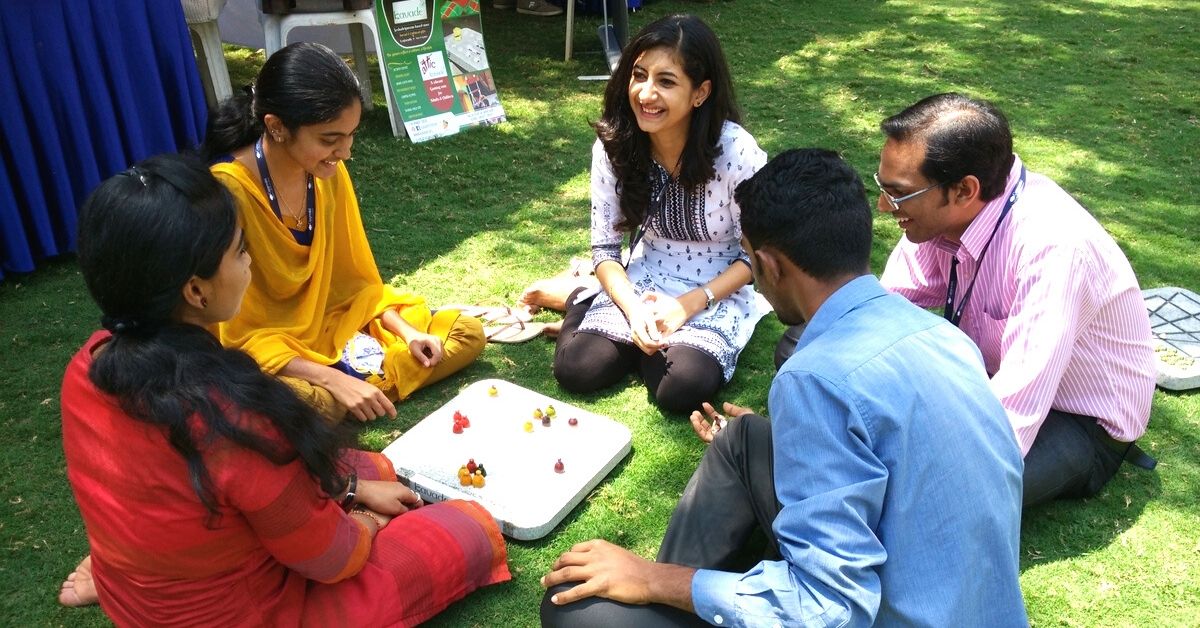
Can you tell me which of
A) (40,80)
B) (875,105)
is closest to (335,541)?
(40,80)

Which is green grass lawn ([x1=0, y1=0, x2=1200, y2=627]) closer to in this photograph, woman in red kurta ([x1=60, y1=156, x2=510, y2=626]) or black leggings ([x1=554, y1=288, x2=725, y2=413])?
black leggings ([x1=554, y1=288, x2=725, y2=413])

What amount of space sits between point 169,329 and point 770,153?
4.50 m

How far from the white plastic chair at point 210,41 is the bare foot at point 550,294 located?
2.40 metres

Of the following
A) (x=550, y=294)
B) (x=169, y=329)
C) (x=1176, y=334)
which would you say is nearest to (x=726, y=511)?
(x=169, y=329)

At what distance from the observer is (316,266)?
3.37 m

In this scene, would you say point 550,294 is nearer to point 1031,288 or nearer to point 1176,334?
point 1031,288

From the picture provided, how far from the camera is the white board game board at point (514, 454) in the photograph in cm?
297

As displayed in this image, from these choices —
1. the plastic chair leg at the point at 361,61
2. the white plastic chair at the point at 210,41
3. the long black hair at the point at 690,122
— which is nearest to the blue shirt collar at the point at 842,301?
the long black hair at the point at 690,122

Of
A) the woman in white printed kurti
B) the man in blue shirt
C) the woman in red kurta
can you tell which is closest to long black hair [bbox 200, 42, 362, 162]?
the woman in red kurta

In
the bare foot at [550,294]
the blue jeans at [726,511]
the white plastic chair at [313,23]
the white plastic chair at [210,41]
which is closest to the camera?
the blue jeans at [726,511]

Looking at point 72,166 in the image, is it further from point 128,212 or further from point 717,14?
point 717,14

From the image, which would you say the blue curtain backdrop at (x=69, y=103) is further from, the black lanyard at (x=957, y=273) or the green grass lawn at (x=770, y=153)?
A: the black lanyard at (x=957, y=273)

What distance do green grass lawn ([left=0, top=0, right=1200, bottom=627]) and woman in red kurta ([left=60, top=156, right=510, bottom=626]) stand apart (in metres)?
0.69

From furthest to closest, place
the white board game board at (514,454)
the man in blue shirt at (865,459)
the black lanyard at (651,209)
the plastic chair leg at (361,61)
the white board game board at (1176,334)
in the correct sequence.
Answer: the plastic chair leg at (361,61) → the black lanyard at (651,209) → the white board game board at (1176,334) → the white board game board at (514,454) → the man in blue shirt at (865,459)
